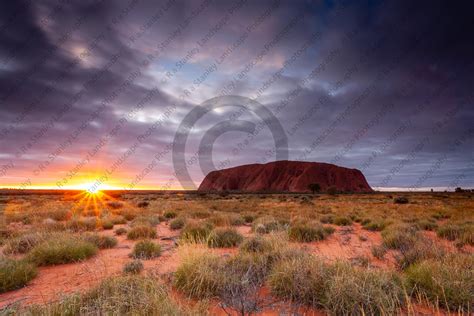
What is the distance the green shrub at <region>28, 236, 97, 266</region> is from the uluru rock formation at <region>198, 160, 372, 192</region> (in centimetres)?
10653

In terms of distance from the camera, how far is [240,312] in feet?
11.9

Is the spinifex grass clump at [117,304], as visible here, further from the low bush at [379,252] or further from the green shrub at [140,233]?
the green shrub at [140,233]

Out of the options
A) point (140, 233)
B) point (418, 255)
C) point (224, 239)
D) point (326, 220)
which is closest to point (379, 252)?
point (418, 255)

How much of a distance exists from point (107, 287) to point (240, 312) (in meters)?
2.01

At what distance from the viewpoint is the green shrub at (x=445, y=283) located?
3.92m

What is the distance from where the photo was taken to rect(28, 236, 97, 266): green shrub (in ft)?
21.7

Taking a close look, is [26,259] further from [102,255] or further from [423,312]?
[423,312]

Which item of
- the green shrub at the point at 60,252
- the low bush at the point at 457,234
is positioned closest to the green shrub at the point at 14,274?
the green shrub at the point at 60,252

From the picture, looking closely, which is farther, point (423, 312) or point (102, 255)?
point (102, 255)

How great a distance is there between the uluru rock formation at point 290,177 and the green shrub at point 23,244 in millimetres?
106416

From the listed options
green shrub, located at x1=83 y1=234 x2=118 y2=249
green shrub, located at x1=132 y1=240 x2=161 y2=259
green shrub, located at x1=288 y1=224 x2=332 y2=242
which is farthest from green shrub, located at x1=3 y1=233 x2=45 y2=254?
green shrub, located at x1=288 y1=224 x2=332 y2=242

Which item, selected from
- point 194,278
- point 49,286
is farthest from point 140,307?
point 49,286

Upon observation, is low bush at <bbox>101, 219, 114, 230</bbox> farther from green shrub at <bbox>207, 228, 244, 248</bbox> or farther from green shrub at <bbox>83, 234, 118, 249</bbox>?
green shrub at <bbox>207, 228, 244, 248</bbox>

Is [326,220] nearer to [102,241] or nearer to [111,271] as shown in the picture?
[102,241]
